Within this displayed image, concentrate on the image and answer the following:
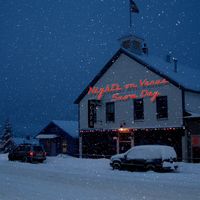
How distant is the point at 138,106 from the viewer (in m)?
33.9

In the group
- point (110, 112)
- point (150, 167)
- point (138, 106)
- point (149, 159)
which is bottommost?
point (150, 167)

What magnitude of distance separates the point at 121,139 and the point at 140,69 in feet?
21.8

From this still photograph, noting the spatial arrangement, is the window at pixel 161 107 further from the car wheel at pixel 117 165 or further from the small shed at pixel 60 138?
the small shed at pixel 60 138

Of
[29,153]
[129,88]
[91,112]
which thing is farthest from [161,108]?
[29,153]

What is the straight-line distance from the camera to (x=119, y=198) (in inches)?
475

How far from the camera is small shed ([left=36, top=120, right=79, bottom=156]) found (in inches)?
1718

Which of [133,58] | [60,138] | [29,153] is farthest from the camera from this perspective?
[60,138]

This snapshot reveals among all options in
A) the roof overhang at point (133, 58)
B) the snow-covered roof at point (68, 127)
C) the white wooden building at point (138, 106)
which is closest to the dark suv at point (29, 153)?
the white wooden building at point (138, 106)

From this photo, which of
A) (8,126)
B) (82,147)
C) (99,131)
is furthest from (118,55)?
(8,126)

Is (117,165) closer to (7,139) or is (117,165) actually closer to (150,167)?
(150,167)

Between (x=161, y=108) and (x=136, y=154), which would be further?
(x=161, y=108)

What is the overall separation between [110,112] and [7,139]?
1697 inches

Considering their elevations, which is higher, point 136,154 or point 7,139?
point 7,139

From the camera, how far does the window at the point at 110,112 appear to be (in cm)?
3603
